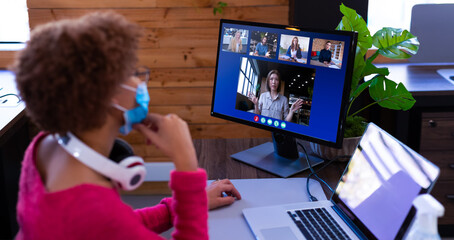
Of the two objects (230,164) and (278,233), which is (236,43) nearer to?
(230,164)

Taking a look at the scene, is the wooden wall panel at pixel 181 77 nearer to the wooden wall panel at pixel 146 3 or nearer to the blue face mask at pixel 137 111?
the wooden wall panel at pixel 146 3

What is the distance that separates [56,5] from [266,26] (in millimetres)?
1691

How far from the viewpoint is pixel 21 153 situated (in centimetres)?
268

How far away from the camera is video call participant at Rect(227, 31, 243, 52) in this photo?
1.70 metres

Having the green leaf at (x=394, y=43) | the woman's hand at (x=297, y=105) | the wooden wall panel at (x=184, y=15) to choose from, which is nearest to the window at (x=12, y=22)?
the wooden wall panel at (x=184, y=15)

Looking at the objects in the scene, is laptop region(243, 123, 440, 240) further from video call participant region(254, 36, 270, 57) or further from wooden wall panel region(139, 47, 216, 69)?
wooden wall panel region(139, 47, 216, 69)

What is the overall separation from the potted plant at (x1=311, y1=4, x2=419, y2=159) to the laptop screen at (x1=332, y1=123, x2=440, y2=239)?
0.37m

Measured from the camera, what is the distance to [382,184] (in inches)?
45.1

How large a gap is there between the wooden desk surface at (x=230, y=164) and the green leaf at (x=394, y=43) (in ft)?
1.51

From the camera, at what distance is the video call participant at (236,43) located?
170cm

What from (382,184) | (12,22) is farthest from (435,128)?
(12,22)

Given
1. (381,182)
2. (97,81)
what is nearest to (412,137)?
(381,182)

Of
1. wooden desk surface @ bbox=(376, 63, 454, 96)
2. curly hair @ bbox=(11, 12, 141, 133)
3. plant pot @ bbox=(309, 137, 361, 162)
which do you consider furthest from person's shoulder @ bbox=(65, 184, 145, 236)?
wooden desk surface @ bbox=(376, 63, 454, 96)

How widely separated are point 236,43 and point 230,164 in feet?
1.40
